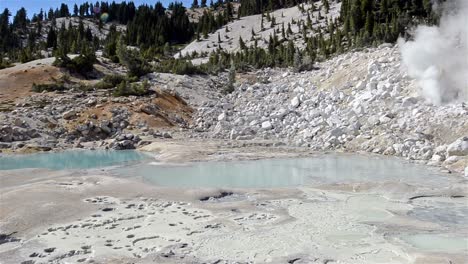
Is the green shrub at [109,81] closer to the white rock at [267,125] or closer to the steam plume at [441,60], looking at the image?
the white rock at [267,125]

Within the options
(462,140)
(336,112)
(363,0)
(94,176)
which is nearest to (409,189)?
(462,140)

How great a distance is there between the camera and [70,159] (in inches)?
925

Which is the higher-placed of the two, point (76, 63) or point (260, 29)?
point (260, 29)

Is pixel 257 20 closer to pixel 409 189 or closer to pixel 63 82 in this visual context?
pixel 63 82

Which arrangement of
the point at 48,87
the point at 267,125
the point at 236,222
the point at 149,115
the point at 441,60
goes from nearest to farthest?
the point at 236,222, the point at 441,60, the point at 267,125, the point at 149,115, the point at 48,87

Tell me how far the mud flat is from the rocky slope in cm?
558

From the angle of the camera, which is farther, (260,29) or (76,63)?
(260,29)

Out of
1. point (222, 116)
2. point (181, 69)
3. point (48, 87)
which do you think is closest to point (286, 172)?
point (222, 116)

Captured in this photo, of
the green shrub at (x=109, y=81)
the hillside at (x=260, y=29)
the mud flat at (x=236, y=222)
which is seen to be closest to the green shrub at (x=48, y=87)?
Result: the green shrub at (x=109, y=81)

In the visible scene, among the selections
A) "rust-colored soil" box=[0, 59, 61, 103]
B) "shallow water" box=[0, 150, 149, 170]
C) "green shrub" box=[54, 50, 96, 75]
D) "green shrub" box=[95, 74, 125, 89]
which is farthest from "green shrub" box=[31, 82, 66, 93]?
"shallow water" box=[0, 150, 149, 170]

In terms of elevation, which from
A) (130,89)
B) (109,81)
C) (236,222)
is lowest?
(236,222)

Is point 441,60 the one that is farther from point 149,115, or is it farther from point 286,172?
point 149,115

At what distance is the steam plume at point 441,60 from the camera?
76.6ft

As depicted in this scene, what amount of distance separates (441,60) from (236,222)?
774 inches
